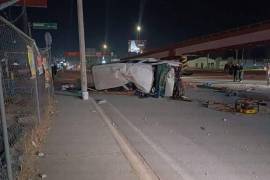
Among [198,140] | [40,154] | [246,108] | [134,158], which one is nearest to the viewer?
[134,158]

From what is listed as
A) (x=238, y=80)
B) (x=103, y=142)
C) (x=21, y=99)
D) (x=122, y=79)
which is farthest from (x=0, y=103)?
(x=238, y=80)

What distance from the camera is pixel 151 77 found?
1706 cm

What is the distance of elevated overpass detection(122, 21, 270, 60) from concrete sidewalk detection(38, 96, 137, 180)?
34.1 metres

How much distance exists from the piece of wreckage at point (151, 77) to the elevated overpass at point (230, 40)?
1009 inches

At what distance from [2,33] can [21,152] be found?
6.86ft

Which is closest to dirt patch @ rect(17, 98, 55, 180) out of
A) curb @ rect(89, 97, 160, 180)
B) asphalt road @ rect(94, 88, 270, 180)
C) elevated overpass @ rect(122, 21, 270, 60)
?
curb @ rect(89, 97, 160, 180)

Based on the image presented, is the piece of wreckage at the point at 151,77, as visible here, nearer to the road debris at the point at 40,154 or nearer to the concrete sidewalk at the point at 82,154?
the concrete sidewalk at the point at 82,154

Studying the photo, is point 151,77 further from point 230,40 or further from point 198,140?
point 230,40

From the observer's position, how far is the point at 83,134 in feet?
27.5

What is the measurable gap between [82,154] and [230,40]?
44734 mm

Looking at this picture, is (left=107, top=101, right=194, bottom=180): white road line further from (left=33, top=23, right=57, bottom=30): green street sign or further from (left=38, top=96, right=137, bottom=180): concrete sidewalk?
(left=33, top=23, right=57, bottom=30): green street sign

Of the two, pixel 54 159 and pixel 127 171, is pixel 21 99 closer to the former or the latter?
pixel 54 159

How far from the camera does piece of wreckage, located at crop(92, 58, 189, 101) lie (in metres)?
16.6

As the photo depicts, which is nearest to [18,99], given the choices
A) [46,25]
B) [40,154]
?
[40,154]
